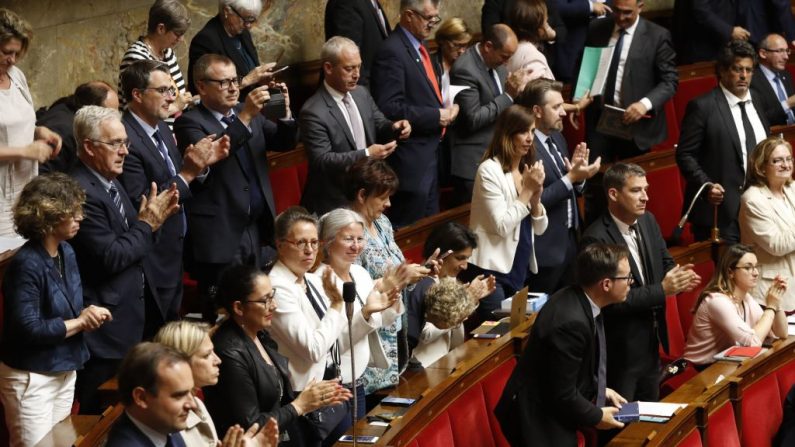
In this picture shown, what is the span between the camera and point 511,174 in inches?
172

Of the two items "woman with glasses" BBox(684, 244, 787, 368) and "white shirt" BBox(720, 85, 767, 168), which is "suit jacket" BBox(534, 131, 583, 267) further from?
"white shirt" BBox(720, 85, 767, 168)

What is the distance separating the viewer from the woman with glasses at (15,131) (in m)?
3.55

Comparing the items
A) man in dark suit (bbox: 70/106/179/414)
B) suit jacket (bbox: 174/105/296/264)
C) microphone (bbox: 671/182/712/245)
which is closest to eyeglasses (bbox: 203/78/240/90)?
suit jacket (bbox: 174/105/296/264)

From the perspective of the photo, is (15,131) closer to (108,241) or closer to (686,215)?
(108,241)

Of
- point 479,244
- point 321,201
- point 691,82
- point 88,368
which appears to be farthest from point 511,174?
point 691,82

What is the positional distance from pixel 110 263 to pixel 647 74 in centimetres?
288

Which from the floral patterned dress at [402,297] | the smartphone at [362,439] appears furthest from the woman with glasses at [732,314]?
the smartphone at [362,439]

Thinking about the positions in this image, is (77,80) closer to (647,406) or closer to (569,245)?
(569,245)

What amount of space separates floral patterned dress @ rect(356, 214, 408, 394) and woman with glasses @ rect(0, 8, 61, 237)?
0.88 m

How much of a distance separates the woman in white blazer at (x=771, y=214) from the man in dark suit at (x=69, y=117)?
224cm

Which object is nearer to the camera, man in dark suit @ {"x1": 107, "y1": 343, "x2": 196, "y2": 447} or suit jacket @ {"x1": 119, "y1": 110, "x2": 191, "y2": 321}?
man in dark suit @ {"x1": 107, "y1": 343, "x2": 196, "y2": 447}

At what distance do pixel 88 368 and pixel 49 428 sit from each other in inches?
13.1

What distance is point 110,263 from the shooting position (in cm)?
344

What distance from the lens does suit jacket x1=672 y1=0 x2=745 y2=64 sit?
6434mm
